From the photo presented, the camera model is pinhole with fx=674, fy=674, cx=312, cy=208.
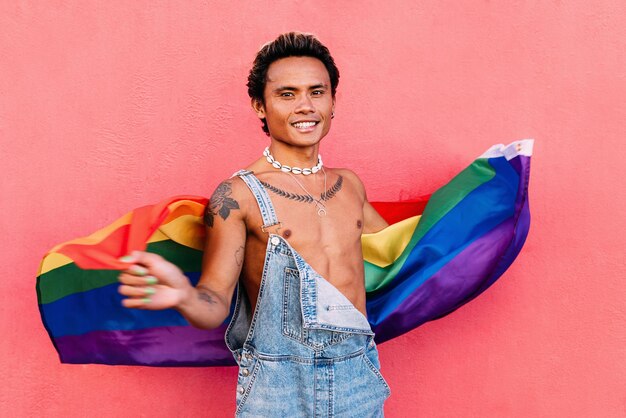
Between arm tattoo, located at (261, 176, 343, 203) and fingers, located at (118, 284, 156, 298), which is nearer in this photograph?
fingers, located at (118, 284, 156, 298)

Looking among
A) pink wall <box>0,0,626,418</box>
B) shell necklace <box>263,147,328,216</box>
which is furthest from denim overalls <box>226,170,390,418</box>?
pink wall <box>0,0,626,418</box>

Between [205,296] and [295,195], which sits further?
[295,195]

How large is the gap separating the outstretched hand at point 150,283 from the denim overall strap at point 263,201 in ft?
1.28

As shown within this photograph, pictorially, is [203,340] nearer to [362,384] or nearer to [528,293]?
[362,384]

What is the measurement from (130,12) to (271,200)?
1.00m

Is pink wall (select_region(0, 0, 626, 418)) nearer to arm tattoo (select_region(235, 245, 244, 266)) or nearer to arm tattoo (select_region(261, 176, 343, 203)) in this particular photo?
arm tattoo (select_region(261, 176, 343, 203))

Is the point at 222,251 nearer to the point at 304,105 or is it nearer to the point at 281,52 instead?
the point at 304,105

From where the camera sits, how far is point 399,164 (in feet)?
8.48

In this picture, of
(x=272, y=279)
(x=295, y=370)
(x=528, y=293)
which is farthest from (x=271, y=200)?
(x=528, y=293)

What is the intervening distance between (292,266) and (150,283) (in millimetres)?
486

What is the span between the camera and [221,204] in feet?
6.13

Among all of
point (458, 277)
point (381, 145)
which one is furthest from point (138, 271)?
point (381, 145)

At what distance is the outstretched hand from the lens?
1.48 metres

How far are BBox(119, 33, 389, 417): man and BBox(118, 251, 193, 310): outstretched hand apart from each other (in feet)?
0.64
